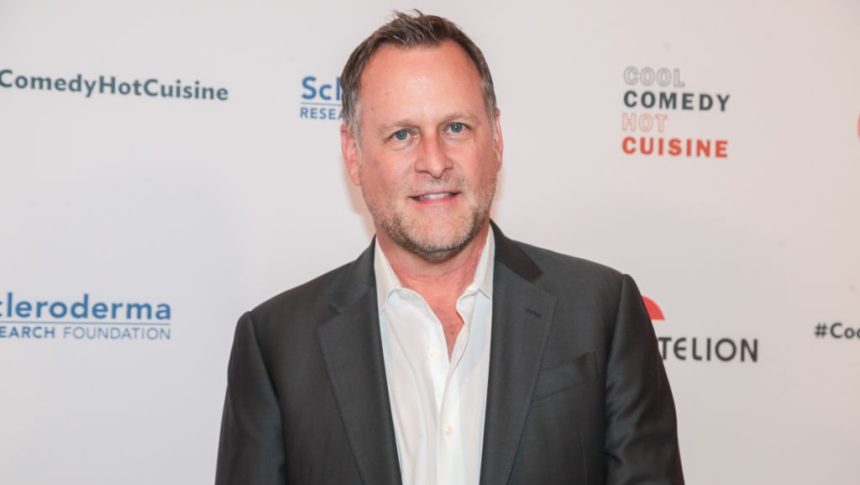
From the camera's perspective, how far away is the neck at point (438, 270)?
2.07m

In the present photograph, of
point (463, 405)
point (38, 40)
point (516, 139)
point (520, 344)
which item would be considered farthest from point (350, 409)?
point (38, 40)

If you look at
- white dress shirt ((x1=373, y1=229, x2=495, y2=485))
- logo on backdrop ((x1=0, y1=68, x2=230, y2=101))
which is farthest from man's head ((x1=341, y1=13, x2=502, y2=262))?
logo on backdrop ((x1=0, y1=68, x2=230, y2=101))

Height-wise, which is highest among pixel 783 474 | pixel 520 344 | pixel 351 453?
pixel 520 344

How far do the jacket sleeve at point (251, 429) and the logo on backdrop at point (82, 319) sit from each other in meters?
0.83

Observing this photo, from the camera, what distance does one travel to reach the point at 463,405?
74.2 inches

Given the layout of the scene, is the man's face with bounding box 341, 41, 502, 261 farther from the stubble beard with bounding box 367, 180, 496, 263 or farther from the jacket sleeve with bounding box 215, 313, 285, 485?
the jacket sleeve with bounding box 215, 313, 285, 485

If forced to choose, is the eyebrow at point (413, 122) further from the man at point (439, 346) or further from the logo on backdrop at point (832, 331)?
the logo on backdrop at point (832, 331)

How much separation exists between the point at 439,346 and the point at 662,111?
1495 millimetres

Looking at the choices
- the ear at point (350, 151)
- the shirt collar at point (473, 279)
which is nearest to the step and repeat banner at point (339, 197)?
the ear at point (350, 151)

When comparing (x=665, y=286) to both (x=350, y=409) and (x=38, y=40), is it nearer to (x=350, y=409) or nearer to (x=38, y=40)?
(x=350, y=409)

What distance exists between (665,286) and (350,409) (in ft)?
5.04

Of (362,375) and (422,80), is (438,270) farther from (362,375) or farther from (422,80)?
(422,80)

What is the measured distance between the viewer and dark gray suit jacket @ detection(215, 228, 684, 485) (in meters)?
1.83

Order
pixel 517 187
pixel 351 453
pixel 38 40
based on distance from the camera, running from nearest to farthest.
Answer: pixel 351 453 → pixel 38 40 → pixel 517 187
